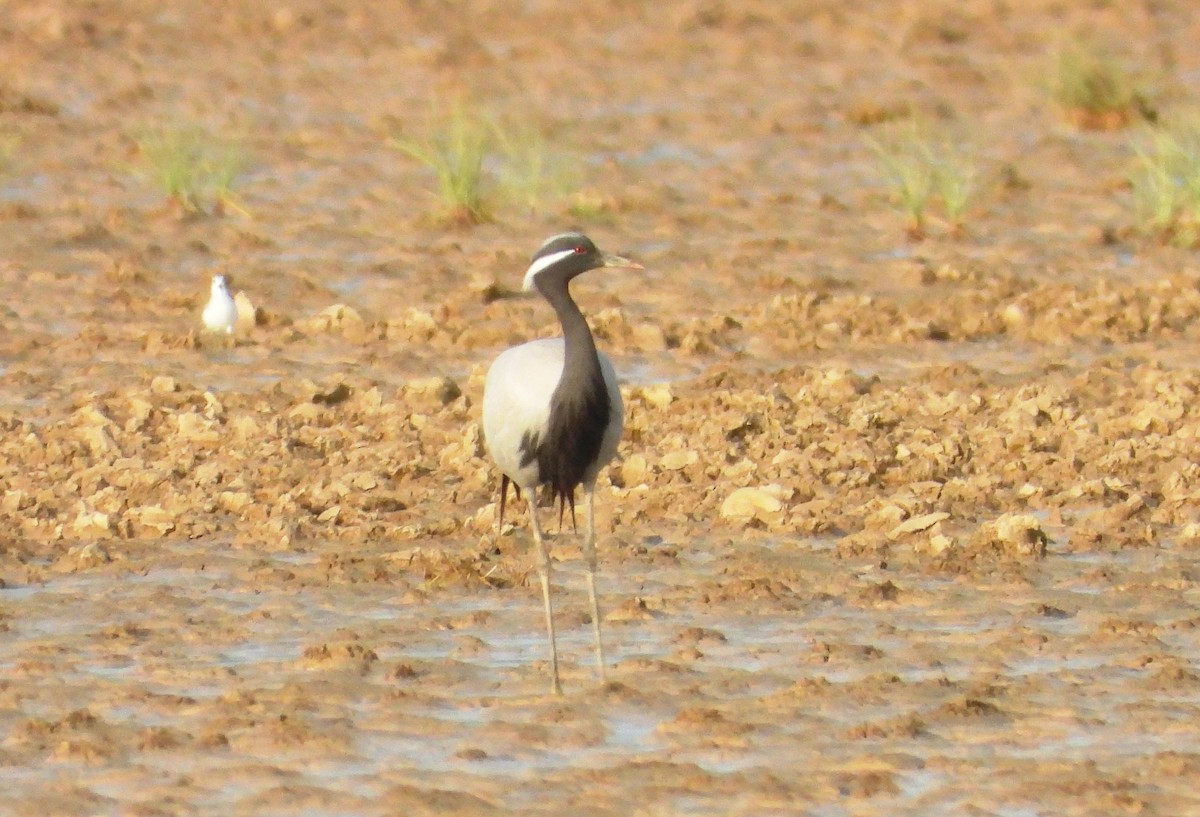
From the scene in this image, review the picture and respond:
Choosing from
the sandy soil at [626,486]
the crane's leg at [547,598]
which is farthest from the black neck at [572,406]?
the sandy soil at [626,486]

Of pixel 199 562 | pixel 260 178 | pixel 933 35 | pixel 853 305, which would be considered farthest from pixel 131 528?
pixel 933 35

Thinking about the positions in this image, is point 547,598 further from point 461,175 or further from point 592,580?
point 461,175

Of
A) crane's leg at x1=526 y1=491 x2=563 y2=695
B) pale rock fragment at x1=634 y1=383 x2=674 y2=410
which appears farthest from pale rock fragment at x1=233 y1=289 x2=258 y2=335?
crane's leg at x1=526 y1=491 x2=563 y2=695

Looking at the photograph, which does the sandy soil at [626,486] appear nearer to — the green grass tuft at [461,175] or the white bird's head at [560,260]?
the green grass tuft at [461,175]

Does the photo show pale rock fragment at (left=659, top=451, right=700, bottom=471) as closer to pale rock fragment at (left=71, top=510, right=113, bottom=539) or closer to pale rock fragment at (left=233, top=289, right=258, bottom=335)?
pale rock fragment at (left=71, top=510, right=113, bottom=539)

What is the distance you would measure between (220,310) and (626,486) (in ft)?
9.52

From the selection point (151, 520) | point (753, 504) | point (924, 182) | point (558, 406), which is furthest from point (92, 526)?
point (924, 182)

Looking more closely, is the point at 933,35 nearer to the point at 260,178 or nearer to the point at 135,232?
the point at 260,178

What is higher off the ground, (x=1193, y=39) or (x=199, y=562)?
(x=1193, y=39)

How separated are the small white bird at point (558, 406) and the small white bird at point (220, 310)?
4.11m

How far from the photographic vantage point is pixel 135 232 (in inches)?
541

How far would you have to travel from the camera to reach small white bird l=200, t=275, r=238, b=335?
11.5m

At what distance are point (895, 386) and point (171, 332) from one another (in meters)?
3.29

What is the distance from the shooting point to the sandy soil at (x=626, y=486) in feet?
21.0
